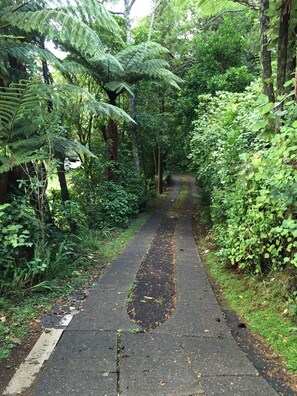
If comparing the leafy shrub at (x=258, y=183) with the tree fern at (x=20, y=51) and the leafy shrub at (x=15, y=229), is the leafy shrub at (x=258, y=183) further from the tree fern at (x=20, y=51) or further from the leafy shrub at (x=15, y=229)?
the tree fern at (x=20, y=51)

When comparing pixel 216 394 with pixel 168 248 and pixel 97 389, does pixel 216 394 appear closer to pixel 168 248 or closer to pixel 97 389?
pixel 97 389

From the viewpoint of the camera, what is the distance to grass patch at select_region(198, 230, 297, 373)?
2.59 m

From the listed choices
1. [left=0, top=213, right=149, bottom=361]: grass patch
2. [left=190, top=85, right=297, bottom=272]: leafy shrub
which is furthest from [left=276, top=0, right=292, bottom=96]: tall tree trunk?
[left=0, top=213, right=149, bottom=361]: grass patch

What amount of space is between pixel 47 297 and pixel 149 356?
1616mm

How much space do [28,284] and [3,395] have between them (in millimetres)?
1665

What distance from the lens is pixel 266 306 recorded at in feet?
10.3

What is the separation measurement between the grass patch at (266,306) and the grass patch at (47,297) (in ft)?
6.15

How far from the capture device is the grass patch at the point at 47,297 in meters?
2.81

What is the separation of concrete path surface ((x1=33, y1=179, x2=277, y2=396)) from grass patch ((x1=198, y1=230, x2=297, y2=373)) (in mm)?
274

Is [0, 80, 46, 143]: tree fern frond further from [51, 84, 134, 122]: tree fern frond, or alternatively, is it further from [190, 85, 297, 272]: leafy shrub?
[190, 85, 297, 272]: leafy shrub

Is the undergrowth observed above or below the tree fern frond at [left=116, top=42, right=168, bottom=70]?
below

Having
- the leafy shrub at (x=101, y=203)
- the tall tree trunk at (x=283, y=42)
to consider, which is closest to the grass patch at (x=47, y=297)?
the leafy shrub at (x=101, y=203)

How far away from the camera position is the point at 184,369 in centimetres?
229

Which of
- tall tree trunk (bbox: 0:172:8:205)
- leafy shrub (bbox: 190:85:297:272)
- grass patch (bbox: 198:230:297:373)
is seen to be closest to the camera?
leafy shrub (bbox: 190:85:297:272)
